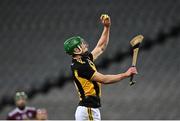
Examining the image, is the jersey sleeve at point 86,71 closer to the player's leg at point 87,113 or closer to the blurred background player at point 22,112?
the player's leg at point 87,113

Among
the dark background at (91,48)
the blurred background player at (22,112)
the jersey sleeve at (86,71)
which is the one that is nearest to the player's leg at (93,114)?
the jersey sleeve at (86,71)

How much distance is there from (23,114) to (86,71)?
14.0ft

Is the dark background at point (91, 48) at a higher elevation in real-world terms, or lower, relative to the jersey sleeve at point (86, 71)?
higher

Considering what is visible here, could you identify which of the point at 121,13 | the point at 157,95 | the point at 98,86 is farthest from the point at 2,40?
the point at 98,86

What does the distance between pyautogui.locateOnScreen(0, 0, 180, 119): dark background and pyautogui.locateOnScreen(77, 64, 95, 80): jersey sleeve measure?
4.62m

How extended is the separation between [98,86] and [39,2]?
211 inches

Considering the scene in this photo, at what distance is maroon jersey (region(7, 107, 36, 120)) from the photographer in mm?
10156

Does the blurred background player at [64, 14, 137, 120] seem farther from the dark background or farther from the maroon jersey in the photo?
the dark background

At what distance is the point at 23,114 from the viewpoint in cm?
1017

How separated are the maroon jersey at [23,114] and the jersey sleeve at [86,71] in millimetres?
4138

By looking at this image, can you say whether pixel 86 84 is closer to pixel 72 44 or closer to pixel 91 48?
pixel 72 44

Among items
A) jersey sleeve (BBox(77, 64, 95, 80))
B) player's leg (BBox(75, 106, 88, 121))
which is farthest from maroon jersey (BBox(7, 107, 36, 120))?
jersey sleeve (BBox(77, 64, 95, 80))

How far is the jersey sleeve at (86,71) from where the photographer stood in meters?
6.08

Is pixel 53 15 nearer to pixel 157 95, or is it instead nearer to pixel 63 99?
pixel 63 99
